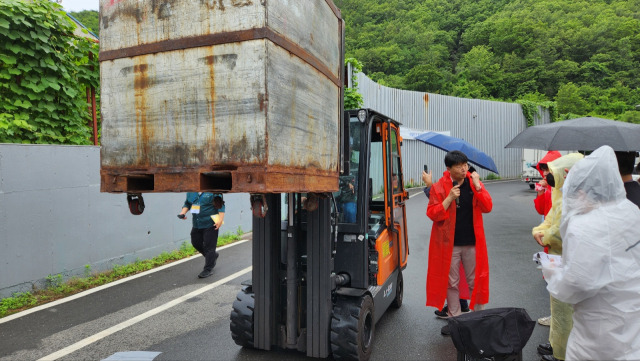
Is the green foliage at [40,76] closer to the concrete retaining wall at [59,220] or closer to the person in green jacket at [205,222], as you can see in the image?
the concrete retaining wall at [59,220]

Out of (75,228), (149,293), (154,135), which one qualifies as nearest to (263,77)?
(154,135)

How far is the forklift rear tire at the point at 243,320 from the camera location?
3.89m

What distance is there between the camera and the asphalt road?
4121 mm

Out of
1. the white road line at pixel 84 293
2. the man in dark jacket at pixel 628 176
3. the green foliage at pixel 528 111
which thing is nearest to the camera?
the man in dark jacket at pixel 628 176

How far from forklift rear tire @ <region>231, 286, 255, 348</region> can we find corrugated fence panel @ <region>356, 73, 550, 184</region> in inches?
550

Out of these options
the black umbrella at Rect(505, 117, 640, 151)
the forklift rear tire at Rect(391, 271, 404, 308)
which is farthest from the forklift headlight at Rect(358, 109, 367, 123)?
A: the black umbrella at Rect(505, 117, 640, 151)

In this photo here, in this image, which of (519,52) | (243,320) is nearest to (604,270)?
(243,320)

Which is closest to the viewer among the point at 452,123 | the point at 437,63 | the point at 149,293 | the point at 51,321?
the point at 51,321

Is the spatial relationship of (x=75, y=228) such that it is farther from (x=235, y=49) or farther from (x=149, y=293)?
(x=235, y=49)

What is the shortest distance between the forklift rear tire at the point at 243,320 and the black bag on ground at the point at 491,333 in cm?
182

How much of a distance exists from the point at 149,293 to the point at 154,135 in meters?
4.24

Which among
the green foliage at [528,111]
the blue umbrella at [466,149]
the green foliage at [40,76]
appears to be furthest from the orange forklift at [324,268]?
the green foliage at [528,111]

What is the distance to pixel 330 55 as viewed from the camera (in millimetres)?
3164

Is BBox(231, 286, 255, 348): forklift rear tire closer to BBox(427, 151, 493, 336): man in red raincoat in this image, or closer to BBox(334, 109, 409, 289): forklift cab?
BBox(334, 109, 409, 289): forklift cab
